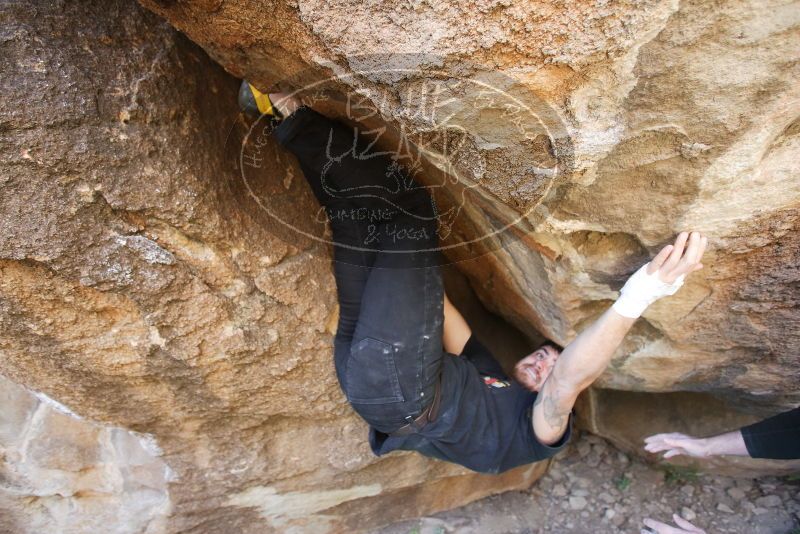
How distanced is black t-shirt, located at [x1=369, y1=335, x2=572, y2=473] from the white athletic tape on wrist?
48 cm

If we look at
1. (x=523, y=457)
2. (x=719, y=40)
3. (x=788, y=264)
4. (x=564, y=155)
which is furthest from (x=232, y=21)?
(x=523, y=457)

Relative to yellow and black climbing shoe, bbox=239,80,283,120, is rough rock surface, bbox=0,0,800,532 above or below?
below

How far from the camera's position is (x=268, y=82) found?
108 centimetres

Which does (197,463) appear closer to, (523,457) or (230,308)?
(230,308)

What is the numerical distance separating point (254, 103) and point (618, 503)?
1.76 m

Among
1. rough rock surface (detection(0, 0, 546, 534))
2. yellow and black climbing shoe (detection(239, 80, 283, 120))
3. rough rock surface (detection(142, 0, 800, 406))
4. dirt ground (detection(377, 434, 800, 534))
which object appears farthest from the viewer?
dirt ground (detection(377, 434, 800, 534))

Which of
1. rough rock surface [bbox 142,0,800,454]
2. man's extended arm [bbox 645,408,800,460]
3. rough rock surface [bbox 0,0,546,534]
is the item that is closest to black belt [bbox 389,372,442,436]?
rough rock surface [bbox 0,0,546,534]

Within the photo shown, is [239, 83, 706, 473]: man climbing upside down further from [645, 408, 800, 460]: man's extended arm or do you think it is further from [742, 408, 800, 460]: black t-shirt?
[742, 408, 800, 460]: black t-shirt

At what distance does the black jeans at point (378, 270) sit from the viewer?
4.09 feet

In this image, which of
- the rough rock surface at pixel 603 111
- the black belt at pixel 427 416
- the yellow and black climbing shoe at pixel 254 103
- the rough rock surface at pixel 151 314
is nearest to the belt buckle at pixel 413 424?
the black belt at pixel 427 416

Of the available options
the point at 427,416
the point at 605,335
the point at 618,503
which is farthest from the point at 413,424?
the point at 618,503

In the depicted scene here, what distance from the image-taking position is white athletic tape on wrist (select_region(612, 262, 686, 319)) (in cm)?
104

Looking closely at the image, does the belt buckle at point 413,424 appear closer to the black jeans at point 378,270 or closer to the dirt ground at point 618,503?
the black jeans at point 378,270

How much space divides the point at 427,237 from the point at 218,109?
1.77ft
